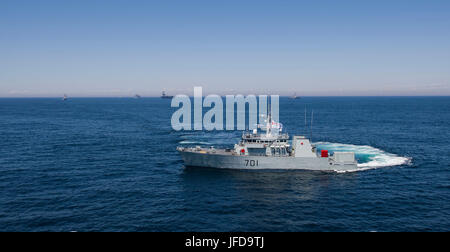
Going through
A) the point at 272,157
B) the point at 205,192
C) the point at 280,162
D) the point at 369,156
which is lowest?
the point at 205,192

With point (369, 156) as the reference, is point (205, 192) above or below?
below

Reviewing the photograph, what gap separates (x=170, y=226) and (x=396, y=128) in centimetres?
10002

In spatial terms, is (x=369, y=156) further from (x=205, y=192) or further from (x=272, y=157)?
(x=205, y=192)

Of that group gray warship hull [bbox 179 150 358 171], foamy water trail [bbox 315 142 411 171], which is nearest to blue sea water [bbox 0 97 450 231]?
foamy water trail [bbox 315 142 411 171]

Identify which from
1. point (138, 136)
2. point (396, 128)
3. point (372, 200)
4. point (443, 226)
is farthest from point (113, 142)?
point (396, 128)

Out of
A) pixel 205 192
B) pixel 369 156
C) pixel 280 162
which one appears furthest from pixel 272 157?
pixel 369 156

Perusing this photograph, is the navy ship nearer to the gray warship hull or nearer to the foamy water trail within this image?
the gray warship hull

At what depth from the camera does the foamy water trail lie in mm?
58312

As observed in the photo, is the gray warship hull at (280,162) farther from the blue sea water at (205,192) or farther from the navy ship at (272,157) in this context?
the blue sea water at (205,192)

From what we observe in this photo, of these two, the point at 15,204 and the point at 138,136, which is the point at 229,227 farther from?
the point at 138,136

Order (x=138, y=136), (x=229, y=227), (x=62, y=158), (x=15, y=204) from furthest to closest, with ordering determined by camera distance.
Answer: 1. (x=138, y=136)
2. (x=62, y=158)
3. (x=15, y=204)
4. (x=229, y=227)

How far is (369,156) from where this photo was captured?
6456cm

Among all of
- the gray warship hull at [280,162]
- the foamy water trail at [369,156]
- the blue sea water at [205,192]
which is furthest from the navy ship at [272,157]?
the foamy water trail at [369,156]

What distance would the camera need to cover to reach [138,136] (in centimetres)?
9188
